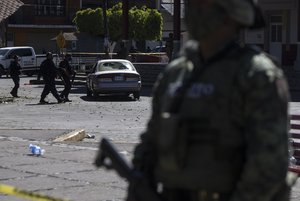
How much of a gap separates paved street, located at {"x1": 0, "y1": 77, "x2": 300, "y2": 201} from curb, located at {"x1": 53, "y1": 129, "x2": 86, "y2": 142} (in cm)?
21

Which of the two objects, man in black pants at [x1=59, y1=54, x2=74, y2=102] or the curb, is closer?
the curb

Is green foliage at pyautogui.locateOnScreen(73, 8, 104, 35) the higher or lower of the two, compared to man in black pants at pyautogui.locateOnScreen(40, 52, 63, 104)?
higher

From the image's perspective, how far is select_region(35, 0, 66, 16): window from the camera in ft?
248

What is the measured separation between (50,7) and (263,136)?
74.2 m

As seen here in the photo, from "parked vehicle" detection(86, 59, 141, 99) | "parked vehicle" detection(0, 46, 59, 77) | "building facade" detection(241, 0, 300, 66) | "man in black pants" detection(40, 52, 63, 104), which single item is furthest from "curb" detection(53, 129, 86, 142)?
"parked vehicle" detection(0, 46, 59, 77)

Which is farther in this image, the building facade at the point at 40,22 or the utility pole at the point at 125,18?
the building facade at the point at 40,22

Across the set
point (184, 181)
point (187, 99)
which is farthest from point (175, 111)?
point (184, 181)

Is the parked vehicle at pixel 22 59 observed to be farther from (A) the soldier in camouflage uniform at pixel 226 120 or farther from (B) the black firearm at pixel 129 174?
(A) the soldier in camouflage uniform at pixel 226 120

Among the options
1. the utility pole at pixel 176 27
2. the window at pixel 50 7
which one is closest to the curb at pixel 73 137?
the utility pole at pixel 176 27

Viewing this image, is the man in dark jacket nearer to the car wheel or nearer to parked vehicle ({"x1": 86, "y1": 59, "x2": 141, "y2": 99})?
parked vehicle ({"x1": 86, "y1": 59, "x2": 141, "y2": 99})

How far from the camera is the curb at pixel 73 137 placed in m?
14.0

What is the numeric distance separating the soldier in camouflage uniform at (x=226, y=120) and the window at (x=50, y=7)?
72848 millimetres

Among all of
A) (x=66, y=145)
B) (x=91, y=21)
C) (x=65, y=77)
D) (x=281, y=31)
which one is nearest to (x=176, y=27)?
(x=281, y=31)

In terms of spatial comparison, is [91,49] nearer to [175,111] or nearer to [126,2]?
[126,2]
